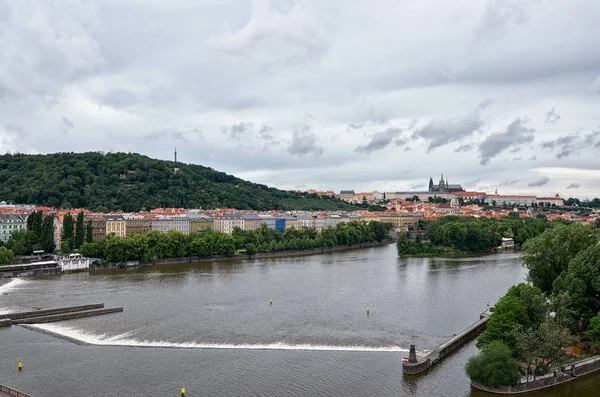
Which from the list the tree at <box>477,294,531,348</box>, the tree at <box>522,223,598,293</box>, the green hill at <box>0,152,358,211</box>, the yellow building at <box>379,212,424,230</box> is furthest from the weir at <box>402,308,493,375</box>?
the yellow building at <box>379,212,424,230</box>

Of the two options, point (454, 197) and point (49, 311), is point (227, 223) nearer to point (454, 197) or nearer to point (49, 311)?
point (49, 311)

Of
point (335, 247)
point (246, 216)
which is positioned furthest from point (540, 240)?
point (246, 216)

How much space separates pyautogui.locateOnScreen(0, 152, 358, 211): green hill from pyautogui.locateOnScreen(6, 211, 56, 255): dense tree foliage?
33359 millimetres

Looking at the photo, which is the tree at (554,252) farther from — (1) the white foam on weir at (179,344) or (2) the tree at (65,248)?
(2) the tree at (65,248)

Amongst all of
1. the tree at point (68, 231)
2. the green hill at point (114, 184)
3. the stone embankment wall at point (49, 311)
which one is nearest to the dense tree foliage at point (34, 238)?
the tree at point (68, 231)

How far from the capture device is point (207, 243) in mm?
54594

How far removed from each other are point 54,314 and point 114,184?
74.4m

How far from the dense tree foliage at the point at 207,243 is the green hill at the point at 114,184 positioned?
3338 centimetres

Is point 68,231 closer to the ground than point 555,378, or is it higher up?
higher up

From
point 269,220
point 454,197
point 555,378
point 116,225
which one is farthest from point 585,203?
point 555,378

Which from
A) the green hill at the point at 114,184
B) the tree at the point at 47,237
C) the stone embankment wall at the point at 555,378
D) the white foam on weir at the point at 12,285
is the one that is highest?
the green hill at the point at 114,184

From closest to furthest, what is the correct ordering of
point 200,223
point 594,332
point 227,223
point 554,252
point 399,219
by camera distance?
point 594,332 → point 554,252 → point 200,223 → point 227,223 → point 399,219

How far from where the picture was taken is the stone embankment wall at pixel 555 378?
55.7 feet

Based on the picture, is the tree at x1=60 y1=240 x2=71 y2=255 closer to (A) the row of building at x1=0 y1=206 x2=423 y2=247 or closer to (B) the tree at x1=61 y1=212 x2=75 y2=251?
(B) the tree at x1=61 y1=212 x2=75 y2=251
